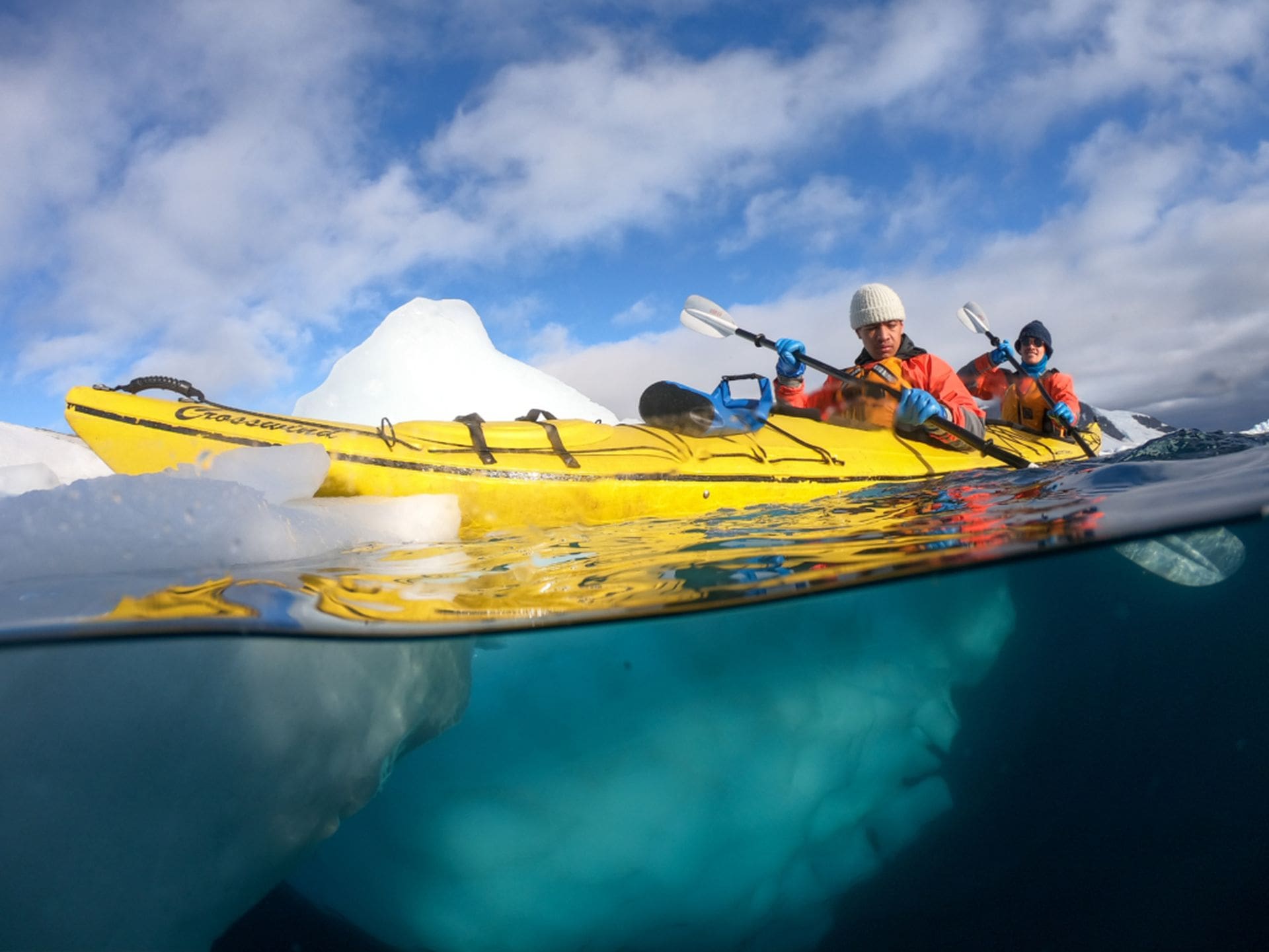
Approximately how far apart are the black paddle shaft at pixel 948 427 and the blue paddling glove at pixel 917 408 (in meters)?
0.10

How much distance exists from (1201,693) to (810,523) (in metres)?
2.08

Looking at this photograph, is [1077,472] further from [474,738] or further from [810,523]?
[474,738]

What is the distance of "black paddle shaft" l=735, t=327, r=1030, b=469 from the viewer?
5.67 metres

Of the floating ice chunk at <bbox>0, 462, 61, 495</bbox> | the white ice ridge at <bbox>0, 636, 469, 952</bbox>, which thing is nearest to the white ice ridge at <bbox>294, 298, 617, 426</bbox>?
the floating ice chunk at <bbox>0, 462, 61, 495</bbox>

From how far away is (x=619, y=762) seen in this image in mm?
2299

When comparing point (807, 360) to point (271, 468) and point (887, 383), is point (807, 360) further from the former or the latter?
point (271, 468)

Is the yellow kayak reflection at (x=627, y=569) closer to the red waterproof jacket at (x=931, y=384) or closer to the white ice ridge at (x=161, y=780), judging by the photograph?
the white ice ridge at (x=161, y=780)

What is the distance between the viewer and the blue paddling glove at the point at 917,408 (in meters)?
5.65

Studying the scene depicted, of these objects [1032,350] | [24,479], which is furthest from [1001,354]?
[24,479]

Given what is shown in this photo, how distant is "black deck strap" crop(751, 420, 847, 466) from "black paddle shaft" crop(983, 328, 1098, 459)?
132 inches

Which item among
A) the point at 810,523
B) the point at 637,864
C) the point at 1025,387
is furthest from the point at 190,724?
the point at 1025,387

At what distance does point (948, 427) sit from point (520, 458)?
362cm

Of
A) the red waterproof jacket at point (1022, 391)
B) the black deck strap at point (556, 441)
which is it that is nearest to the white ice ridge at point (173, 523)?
the black deck strap at point (556, 441)

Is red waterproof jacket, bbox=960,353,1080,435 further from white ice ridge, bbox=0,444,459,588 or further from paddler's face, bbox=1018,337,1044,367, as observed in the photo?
white ice ridge, bbox=0,444,459,588
